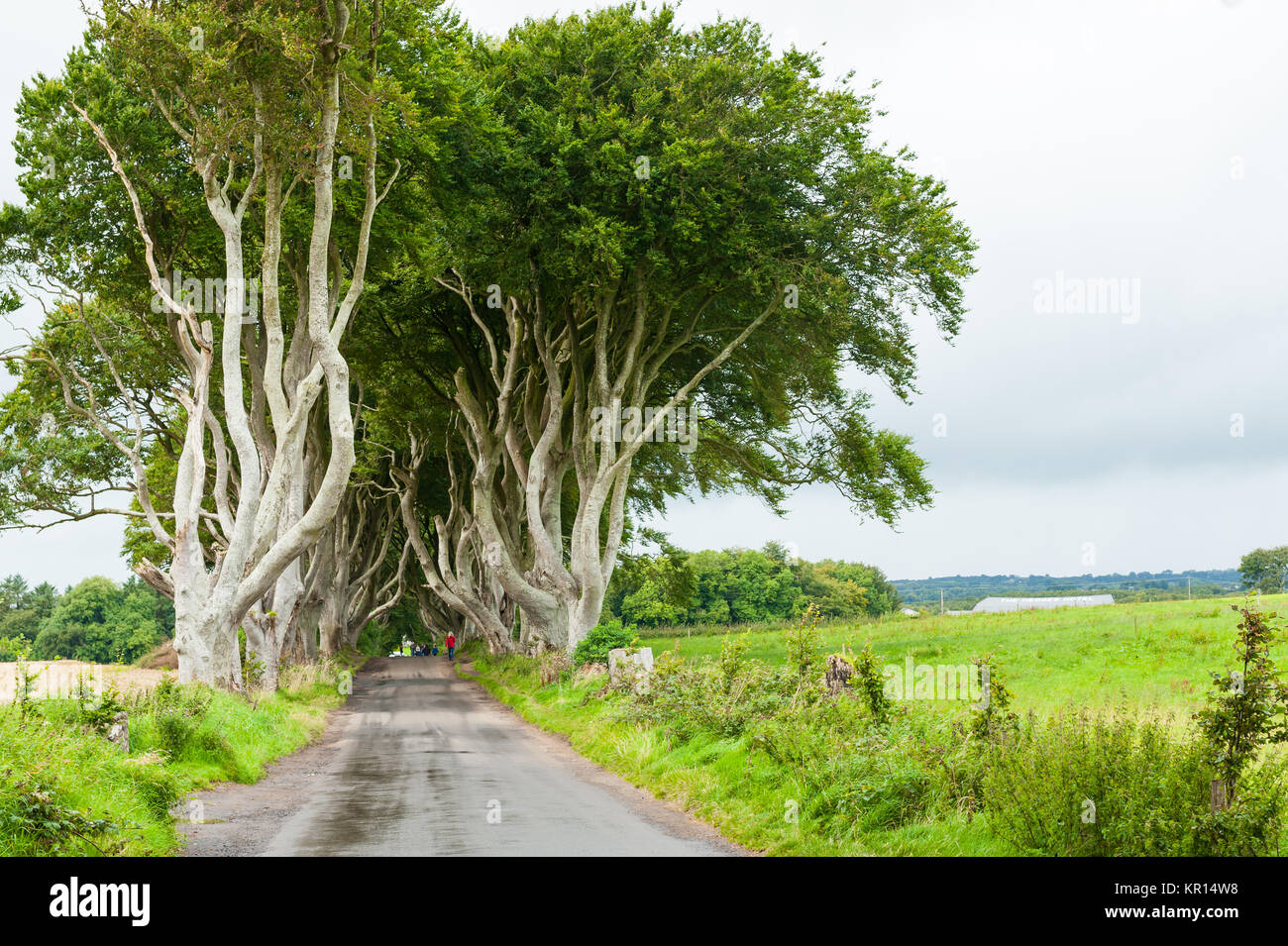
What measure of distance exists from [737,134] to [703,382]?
10.0 metres

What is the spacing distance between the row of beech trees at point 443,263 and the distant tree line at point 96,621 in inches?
2939

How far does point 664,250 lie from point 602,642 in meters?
9.53

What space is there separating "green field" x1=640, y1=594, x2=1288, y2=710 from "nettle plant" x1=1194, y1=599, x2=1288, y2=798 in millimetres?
7923

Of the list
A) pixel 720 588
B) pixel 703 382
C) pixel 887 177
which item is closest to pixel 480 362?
pixel 703 382

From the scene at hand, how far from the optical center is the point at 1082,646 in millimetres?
29047

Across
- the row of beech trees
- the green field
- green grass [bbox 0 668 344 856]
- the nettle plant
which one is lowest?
the green field

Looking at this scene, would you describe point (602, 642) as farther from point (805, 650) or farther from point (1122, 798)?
point (1122, 798)

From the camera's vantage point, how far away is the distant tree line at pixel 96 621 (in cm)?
10031

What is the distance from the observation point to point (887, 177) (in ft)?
78.3

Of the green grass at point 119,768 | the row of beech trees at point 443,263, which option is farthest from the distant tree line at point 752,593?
the green grass at point 119,768

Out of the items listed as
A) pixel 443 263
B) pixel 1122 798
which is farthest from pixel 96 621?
pixel 1122 798

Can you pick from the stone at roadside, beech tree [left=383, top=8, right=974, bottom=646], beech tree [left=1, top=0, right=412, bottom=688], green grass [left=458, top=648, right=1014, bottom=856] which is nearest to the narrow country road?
green grass [left=458, top=648, right=1014, bottom=856]

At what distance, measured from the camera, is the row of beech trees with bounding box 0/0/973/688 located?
1842 centimetres

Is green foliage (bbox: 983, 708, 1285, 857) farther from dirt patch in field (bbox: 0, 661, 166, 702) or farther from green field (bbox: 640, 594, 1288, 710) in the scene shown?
dirt patch in field (bbox: 0, 661, 166, 702)
